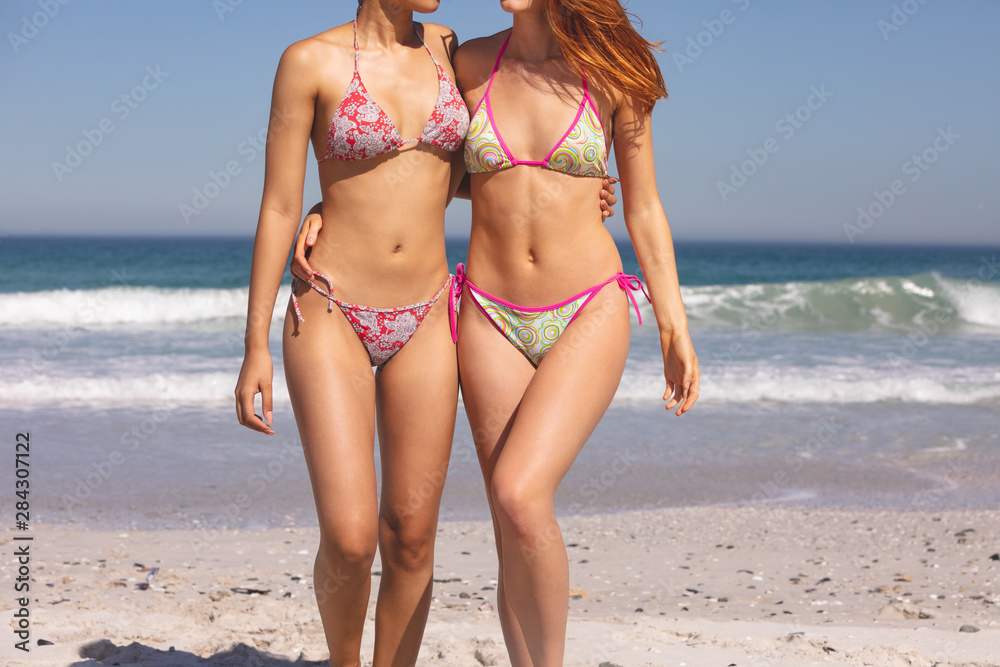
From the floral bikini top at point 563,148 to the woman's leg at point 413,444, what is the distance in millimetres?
510

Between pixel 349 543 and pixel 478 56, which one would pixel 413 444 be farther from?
pixel 478 56

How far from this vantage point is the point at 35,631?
402cm

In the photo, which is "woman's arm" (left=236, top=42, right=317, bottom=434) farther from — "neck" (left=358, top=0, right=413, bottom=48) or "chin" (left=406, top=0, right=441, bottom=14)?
"chin" (left=406, top=0, right=441, bottom=14)

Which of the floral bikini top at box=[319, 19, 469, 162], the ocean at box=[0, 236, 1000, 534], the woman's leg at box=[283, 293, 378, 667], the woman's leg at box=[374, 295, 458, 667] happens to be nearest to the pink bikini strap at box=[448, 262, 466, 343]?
the woman's leg at box=[374, 295, 458, 667]

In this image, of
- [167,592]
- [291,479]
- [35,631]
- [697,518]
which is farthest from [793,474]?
[35,631]

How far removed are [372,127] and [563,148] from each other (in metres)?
0.61

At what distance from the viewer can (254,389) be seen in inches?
112

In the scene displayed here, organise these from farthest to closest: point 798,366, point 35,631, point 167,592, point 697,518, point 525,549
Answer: point 798,366
point 697,518
point 167,592
point 35,631
point 525,549

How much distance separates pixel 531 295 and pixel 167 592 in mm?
2998

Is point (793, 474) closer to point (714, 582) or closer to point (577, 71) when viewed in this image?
point (714, 582)

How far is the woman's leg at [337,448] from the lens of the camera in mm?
2777

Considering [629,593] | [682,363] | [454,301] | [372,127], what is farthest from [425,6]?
[629,593]

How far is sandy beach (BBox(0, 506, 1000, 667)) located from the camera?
391 cm

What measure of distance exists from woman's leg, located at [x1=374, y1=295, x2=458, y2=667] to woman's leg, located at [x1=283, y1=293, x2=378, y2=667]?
0.09m
